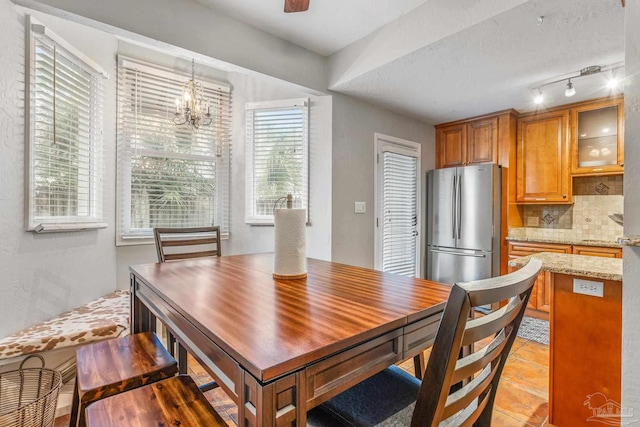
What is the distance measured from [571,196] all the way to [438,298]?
3.28m

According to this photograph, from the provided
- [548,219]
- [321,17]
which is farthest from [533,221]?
[321,17]

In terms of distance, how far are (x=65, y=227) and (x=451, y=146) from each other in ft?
13.4

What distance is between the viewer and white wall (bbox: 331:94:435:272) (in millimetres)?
2957

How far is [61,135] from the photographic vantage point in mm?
2182

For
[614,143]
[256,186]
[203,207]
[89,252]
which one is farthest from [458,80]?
[89,252]

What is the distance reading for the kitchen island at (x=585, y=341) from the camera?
145 centimetres

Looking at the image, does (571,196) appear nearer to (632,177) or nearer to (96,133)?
(632,177)

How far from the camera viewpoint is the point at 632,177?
3.50ft

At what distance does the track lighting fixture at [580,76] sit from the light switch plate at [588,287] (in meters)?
1.92

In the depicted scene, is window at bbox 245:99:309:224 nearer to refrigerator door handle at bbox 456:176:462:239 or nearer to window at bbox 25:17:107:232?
window at bbox 25:17:107:232

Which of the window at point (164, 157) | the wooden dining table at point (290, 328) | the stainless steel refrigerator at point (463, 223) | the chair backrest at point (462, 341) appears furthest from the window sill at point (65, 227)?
the stainless steel refrigerator at point (463, 223)

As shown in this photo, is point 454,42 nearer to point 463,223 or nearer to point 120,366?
point 463,223

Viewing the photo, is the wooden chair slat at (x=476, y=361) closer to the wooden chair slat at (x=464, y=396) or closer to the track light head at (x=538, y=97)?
the wooden chair slat at (x=464, y=396)

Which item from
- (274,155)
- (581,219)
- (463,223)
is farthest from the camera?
(463,223)
